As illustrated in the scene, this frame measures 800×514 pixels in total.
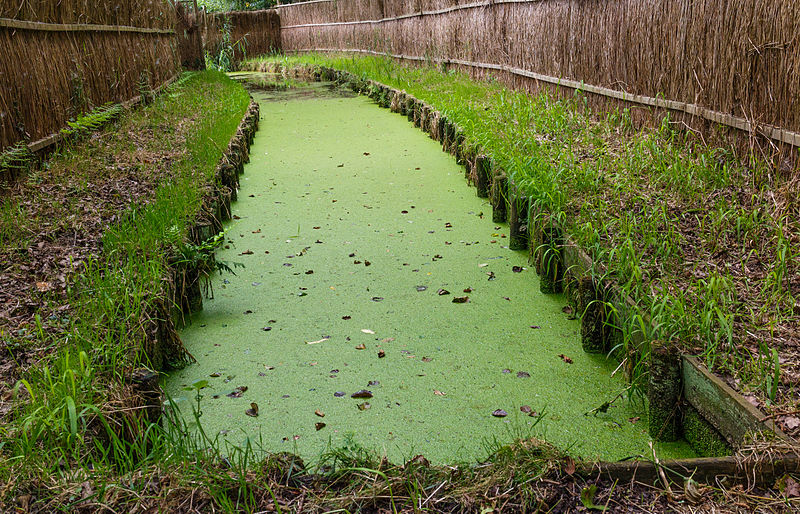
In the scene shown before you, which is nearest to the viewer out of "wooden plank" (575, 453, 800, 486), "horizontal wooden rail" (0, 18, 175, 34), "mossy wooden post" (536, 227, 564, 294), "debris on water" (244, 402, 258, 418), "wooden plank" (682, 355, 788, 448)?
"wooden plank" (575, 453, 800, 486)

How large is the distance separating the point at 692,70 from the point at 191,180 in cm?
313

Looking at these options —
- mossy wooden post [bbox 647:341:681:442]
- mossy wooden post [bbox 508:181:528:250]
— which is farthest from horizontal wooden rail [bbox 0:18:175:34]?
mossy wooden post [bbox 647:341:681:442]

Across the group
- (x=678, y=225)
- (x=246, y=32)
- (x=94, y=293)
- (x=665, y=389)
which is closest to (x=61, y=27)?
(x=94, y=293)

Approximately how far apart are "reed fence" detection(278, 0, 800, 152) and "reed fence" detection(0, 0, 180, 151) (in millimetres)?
3964

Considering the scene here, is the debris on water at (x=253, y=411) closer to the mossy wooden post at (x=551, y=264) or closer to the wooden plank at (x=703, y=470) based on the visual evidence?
the wooden plank at (x=703, y=470)

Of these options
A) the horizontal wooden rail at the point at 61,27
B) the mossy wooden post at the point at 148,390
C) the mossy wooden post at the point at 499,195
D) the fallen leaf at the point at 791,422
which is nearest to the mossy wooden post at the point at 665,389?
the fallen leaf at the point at 791,422

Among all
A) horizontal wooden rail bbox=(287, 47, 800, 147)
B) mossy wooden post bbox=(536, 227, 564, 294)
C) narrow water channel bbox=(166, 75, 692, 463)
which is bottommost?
narrow water channel bbox=(166, 75, 692, 463)

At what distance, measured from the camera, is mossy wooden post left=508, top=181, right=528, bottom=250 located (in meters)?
3.90

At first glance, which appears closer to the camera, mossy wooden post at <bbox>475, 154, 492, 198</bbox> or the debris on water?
the debris on water

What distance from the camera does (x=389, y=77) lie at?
10.4 metres

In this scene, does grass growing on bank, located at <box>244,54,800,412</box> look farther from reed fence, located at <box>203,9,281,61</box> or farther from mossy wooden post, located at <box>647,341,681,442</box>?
reed fence, located at <box>203,9,281,61</box>

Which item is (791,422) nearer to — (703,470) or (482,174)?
(703,470)

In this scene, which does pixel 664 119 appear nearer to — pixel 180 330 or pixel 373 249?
pixel 373 249

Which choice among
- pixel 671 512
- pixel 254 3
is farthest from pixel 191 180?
pixel 254 3
